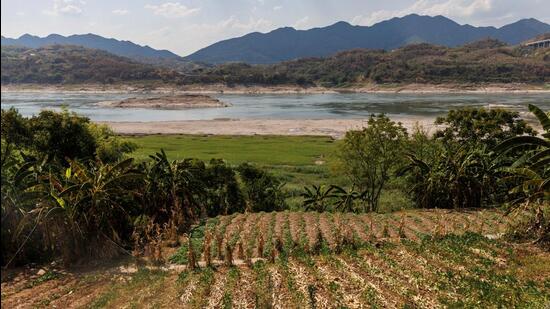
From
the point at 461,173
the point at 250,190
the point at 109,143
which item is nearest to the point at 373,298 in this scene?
the point at 461,173

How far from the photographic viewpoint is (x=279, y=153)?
61031 mm

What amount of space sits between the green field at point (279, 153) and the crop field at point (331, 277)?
16407 millimetres

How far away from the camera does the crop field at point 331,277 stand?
37.6ft

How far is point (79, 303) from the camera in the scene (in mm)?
12531

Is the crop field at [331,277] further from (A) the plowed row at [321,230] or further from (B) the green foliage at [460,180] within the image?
(B) the green foliage at [460,180]

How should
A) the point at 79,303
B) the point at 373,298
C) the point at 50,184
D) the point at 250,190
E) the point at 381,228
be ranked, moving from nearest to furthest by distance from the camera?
the point at 373,298 → the point at 79,303 → the point at 50,184 → the point at 381,228 → the point at 250,190

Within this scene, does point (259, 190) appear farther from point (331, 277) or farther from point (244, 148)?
point (244, 148)

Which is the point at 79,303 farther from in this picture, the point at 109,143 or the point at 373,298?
the point at 109,143

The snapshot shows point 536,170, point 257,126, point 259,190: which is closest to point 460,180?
point 536,170

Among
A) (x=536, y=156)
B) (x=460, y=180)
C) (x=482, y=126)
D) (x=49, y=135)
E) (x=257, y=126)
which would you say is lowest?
(x=257, y=126)

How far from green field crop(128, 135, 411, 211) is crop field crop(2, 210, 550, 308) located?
1641 centimetres

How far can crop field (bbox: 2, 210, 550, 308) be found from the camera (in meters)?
11.4

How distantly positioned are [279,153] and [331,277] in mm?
48236

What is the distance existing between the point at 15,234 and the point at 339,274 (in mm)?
11062
